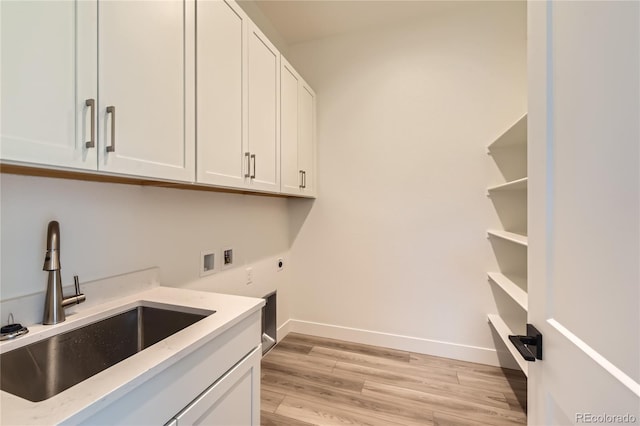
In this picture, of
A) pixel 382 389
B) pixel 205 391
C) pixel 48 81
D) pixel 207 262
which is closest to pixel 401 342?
pixel 382 389

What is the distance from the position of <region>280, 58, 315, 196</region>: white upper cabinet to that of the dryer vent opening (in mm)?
1032

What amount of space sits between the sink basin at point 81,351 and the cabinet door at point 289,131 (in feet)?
3.67

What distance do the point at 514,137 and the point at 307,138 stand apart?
1595 millimetres

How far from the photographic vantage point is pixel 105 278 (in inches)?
44.1

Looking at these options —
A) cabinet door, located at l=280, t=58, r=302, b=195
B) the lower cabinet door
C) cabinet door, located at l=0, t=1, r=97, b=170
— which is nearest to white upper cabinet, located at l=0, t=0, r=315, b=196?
cabinet door, located at l=0, t=1, r=97, b=170

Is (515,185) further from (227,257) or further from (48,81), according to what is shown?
(48,81)

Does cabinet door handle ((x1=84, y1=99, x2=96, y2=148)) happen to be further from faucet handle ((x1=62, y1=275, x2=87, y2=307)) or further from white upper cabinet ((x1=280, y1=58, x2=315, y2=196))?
white upper cabinet ((x1=280, y1=58, x2=315, y2=196))

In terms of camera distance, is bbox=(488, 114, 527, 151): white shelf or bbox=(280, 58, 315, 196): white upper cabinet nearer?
bbox=(488, 114, 527, 151): white shelf

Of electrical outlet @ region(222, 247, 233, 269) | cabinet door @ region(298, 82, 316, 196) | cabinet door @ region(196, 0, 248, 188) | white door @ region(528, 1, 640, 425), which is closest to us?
white door @ region(528, 1, 640, 425)

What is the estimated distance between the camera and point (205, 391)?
0.89 metres

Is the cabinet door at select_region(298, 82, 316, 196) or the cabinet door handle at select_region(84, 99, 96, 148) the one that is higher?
the cabinet door at select_region(298, 82, 316, 196)

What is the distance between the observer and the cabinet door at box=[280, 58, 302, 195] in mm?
1999

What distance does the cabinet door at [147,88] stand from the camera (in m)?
0.85

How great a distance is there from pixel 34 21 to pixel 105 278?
2.91 feet
